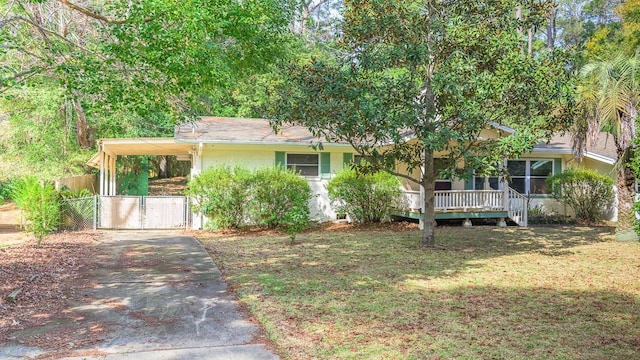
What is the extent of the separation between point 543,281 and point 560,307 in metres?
1.76

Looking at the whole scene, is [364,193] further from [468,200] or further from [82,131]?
[82,131]

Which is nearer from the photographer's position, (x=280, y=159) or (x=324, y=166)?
(x=280, y=159)

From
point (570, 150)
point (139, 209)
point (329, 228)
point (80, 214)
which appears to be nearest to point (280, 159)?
point (329, 228)

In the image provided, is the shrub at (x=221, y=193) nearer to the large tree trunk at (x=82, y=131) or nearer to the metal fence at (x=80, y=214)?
the metal fence at (x=80, y=214)

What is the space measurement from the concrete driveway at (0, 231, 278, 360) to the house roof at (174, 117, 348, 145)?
6.24 m

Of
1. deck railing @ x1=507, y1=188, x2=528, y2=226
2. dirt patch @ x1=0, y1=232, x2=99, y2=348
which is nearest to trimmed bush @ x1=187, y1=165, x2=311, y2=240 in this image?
dirt patch @ x1=0, y1=232, x2=99, y2=348

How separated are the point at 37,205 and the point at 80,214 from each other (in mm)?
2576

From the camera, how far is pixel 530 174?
19.7 meters

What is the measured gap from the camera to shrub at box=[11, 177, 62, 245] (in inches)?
491

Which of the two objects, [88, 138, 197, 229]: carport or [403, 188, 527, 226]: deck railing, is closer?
[88, 138, 197, 229]: carport

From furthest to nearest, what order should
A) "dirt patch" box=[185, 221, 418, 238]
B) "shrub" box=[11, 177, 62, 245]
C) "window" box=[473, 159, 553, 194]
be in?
"window" box=[473, 159, 553, 194], "dirt patch" box=[185, 221, 418, 238], "shrub" box=[11, 177, 62, 245]

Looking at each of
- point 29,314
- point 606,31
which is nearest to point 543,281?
point 29,314

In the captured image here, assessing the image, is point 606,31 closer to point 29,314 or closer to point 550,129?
point 550,129

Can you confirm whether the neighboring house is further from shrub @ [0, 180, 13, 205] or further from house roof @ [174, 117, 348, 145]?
shrub @ [0, 180, 13, 205]
